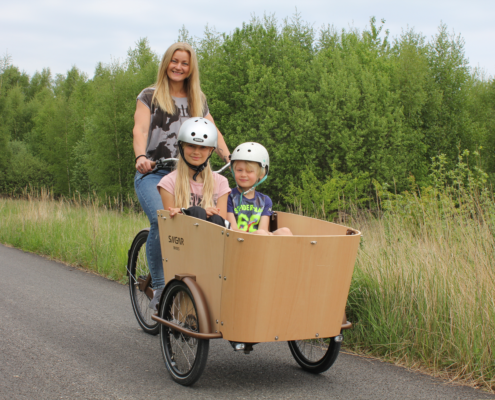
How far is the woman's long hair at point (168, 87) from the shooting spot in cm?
449

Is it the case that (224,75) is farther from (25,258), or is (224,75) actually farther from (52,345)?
(52,345)

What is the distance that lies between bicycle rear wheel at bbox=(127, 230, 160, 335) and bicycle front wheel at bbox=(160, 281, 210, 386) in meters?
0.92

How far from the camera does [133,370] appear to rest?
3723 mm

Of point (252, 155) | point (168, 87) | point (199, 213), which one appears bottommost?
point (199, 213)

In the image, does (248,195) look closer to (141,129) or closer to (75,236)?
(141,129)

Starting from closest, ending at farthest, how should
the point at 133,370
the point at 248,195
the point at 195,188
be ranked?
the point at 133,370
the point at 195,188
the point at 248,195

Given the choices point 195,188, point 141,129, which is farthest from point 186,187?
A: point 141,129

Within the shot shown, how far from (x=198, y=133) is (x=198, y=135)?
2cm

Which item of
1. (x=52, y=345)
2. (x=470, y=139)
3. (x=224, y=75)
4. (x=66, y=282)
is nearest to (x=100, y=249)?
(x=66, y=282)

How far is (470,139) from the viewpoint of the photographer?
132ft

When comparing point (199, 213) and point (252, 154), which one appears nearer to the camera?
point (199, 213)

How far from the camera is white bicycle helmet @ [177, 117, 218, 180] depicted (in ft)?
12.7

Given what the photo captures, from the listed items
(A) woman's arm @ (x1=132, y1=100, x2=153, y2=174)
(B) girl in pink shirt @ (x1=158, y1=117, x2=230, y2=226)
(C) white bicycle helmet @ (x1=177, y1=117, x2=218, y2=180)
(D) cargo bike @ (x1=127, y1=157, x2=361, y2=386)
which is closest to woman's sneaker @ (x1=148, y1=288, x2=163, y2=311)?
(D) cargo bike @ (x1=127, y1=157, x2=361, y2=386)

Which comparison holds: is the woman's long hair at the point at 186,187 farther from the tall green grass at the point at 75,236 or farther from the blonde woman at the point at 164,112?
the tall green grass at the point at 75,236
